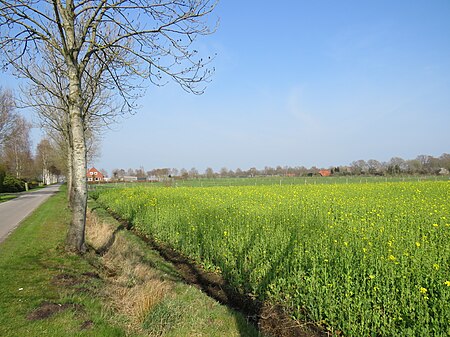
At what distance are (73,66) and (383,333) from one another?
853 centimetres

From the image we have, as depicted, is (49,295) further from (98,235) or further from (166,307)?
(98,235)

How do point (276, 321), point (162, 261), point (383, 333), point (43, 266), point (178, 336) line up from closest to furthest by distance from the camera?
point (383, 333), point (178, 336), point (276, 321), point (43, 266), point (162, 261)

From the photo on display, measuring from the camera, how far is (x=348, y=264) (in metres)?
4.27

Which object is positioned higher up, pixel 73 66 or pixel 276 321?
pixel 73 66

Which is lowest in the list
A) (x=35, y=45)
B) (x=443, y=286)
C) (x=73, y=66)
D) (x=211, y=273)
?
(x=211, y=273)

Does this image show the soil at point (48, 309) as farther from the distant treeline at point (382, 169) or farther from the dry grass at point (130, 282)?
the distant treeline at point (382, 169)

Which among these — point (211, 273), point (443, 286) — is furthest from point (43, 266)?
point (443, 286)

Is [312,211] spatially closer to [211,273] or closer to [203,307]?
[211,273]

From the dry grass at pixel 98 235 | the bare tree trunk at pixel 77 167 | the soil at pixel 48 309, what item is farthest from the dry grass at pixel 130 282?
the bare tree trunk at pixel 77 167

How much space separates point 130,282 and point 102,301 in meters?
0.97

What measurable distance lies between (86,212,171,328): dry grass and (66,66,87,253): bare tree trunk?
2.83ft

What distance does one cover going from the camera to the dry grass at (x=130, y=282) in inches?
185

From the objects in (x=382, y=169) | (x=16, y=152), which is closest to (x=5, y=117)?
(x=16, y=152)

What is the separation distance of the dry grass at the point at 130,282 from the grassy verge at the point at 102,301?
0.05ft
